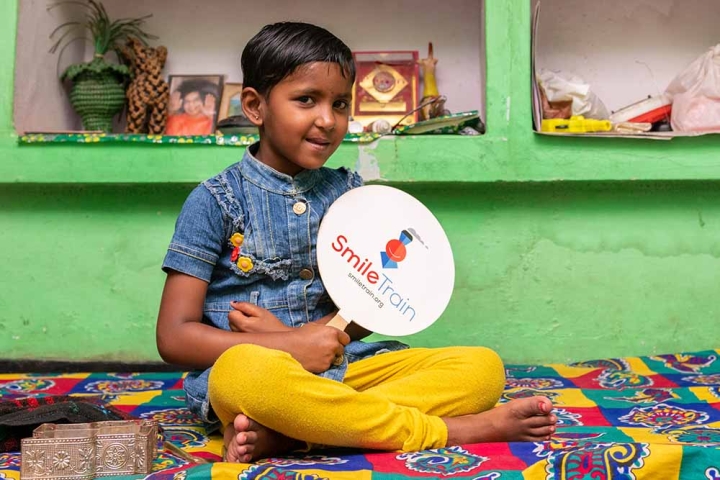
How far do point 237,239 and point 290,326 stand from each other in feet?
0.66

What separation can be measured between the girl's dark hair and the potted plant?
4.00 ft

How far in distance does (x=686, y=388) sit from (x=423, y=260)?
853mm

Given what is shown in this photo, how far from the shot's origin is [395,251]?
159cm

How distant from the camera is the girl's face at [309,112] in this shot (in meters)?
1.58

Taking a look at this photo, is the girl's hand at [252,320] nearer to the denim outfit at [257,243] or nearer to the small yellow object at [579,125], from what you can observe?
the denim outfit at [257,243]

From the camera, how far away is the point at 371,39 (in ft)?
9.69

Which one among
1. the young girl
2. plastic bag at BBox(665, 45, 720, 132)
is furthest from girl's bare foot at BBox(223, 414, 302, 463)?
plastic bag at BBox(665, 45, 720, 132)

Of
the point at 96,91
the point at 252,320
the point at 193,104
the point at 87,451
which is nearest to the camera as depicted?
the point at 87,451

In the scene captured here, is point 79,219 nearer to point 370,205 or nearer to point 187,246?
point 187,246

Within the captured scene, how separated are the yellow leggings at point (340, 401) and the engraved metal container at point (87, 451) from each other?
0.14 m

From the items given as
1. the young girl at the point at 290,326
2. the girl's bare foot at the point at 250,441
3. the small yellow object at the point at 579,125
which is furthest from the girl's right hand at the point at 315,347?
the small yellow object at the point at 579,125

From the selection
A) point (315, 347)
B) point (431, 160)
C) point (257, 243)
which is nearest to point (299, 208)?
point (257, 243)

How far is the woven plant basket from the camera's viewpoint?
2707mm

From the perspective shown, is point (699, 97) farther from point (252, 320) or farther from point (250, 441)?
point (250, 441)
